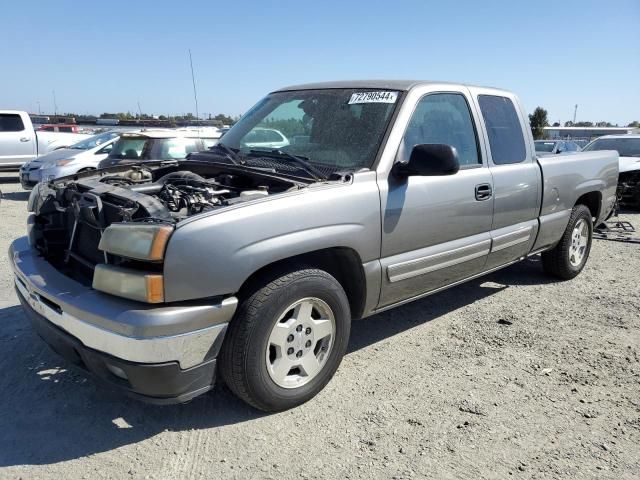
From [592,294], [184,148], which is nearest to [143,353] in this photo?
[592,294]

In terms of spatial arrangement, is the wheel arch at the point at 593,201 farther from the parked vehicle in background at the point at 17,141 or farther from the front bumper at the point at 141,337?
the parked vehicle in background at the point at 17,141

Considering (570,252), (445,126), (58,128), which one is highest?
(58,128)

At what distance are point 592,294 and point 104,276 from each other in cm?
456

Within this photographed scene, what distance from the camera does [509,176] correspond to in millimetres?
4258

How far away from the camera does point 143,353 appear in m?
2.40

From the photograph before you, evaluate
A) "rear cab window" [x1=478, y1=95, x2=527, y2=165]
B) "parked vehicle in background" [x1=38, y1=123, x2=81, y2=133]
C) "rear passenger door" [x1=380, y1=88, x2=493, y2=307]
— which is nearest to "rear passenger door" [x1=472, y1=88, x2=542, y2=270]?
"rear cab window" [x1=478, y1=95, x2=527, y2=165]

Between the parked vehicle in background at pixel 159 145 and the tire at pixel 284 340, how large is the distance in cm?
650

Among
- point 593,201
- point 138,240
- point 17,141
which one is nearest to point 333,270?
point 138,240

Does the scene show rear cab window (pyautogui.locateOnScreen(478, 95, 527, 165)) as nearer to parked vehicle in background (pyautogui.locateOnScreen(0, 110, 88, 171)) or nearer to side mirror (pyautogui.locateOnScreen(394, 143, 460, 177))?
side mirror (pyautogui.locateOnScreen(394, 143, 460, 177))

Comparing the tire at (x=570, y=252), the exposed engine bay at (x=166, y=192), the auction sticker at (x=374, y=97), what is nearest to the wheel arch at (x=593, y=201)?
the tire at (x=570, y=252)

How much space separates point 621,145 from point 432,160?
1036cm

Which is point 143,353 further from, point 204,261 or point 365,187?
point 365,187

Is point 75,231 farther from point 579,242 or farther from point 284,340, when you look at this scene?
point 579,242

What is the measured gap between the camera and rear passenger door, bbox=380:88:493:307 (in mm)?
3343
